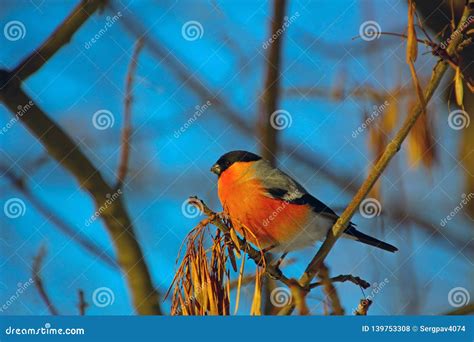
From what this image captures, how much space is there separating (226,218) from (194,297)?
8.5 inches

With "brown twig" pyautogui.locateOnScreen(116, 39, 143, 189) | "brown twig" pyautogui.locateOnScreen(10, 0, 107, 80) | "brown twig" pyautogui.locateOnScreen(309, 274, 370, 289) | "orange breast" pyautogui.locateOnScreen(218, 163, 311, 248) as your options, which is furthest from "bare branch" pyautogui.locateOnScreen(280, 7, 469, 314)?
"brown twig" pyautogui.locateOnScreen(10, 0, 107, 80)

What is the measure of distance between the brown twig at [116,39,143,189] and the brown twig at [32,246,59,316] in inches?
14.5

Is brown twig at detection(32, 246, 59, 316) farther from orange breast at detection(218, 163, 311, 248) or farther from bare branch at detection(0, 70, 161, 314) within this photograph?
orange breast at detection(218, 163, 311, 248)

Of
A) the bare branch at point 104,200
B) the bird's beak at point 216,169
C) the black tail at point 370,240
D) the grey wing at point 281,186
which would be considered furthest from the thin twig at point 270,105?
the bare branch at point 104,200

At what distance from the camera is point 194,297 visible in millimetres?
1329

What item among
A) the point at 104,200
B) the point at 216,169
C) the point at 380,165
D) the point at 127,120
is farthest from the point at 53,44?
the point at 380,165

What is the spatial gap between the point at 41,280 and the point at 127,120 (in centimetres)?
58

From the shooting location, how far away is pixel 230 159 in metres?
2.12

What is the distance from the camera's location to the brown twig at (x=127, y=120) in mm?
2021

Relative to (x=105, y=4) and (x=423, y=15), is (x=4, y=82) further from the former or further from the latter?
(x=423, y=15)

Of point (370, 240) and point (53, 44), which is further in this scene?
point (53, 44)

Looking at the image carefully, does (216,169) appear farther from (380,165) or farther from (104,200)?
(380,165)

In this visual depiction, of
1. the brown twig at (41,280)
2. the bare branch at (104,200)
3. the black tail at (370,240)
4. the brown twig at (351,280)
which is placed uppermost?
Result: the black tail at (370,240)

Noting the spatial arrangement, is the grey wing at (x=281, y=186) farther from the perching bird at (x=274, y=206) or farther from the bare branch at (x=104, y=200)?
the bare branch at (x=104, y=200)
